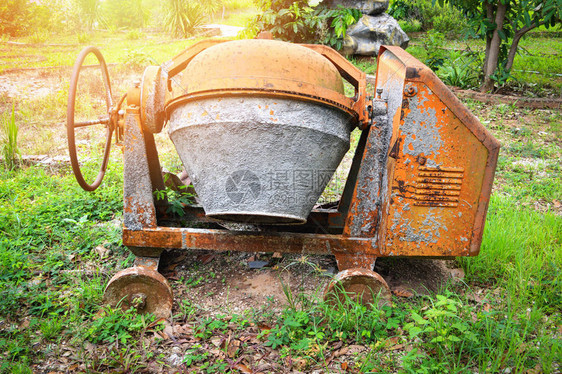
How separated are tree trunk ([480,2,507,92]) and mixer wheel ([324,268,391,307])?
5.84 metres

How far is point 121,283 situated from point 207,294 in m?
0.55

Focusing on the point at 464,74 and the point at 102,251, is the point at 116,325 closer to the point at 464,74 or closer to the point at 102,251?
the point at 102,251

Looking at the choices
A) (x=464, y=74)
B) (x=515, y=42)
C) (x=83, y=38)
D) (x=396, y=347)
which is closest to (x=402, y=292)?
(x=396, y=347)

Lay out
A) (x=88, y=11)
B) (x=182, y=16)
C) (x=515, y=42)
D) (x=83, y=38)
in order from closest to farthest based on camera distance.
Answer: (x=515, y=42)
(x=83, y=38)
(x=88, y=11)
(x=182, y=16)

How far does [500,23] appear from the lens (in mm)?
6418

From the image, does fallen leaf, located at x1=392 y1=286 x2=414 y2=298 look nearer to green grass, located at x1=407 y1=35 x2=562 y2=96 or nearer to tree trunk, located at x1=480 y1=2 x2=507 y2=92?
tree trunk, located at x1=480 y1=2 x2=507 y2=92

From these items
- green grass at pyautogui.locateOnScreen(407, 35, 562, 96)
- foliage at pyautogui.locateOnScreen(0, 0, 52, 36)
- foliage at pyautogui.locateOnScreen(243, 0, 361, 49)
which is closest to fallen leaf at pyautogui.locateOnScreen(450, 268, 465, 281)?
green grass at pyautogui.locateOnScreen(407, 35, 562, 96)

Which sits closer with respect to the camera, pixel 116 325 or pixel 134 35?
pixel 116 325

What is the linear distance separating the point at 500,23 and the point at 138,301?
267 inches

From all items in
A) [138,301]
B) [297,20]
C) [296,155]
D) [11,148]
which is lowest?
[138,301]

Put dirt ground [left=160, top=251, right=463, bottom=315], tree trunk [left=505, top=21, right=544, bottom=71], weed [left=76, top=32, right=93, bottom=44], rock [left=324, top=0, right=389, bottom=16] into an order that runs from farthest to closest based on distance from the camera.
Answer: weed [left=76, top=32, right=93, bottom=44] → rock [left=324, top=0, right=389, bottom=16] → tree trunk [left=505, top=21, right=544, bottom=71] → dirt ground [left=160, top=251, right=463, bottom=315]

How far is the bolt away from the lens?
2311mm

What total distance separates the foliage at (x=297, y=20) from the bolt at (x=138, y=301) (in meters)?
7.07

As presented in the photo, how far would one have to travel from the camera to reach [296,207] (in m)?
2.31
